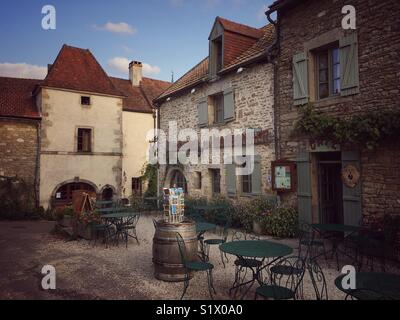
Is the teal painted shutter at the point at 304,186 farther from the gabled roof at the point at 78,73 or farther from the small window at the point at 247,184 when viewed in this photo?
the gabled roof at the point at 78,73

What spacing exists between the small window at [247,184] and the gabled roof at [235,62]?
349 centimetres

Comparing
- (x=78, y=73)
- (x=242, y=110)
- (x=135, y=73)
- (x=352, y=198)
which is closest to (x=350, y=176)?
(x=352, y=198)

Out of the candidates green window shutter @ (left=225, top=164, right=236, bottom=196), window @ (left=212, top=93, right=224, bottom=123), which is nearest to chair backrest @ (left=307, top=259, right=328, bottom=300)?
green window shutter @ (left=225, top=164, right=236, bottom=196)

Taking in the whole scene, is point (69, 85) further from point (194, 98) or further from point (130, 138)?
point (194, 98)

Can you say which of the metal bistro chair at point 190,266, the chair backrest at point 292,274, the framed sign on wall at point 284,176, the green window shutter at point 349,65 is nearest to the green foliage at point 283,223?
the framed sign on wall at point 284,176

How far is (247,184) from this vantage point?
10.3 meters

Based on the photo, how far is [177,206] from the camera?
17.9 feet

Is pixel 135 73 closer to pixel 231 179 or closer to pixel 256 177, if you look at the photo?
Result: pixel 231 179

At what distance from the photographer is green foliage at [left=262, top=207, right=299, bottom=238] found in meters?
8.16

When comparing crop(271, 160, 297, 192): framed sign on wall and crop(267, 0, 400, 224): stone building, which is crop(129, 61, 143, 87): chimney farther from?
crop(271, 160, 297, 192): framed sign on wall
